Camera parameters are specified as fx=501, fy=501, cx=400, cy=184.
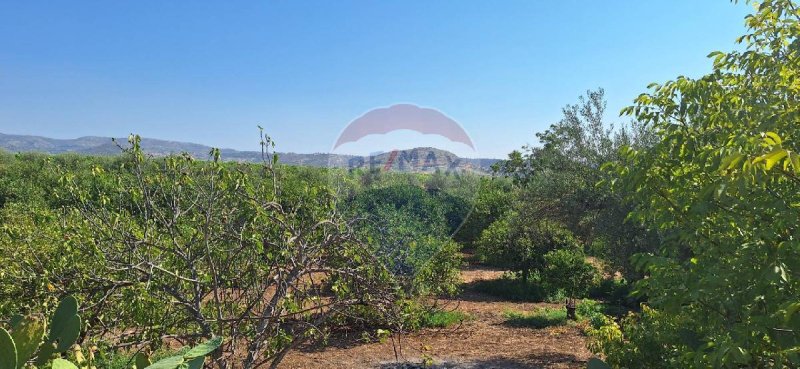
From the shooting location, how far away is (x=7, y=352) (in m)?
1.60

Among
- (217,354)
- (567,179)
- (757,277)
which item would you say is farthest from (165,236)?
(567,179)

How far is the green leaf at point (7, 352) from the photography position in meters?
1.58

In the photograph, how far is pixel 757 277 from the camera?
2785 millimetres

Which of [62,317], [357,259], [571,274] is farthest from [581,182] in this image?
[62,317]

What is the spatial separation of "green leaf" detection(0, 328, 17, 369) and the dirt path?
657cm

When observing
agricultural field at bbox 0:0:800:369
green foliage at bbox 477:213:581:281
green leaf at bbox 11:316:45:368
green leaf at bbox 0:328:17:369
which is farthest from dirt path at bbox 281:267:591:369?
green leaf at bbox 0:328:17:369

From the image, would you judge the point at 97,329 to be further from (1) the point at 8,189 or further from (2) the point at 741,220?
(1) the point at 8,189

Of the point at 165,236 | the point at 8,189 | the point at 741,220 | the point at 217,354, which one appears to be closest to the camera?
the point at 741,220

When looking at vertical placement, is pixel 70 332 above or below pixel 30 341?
below

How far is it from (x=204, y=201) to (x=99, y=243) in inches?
41.0

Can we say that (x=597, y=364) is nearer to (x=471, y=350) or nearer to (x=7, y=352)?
(x=7, y=352)

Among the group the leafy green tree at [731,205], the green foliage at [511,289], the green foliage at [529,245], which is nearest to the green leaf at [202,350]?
the leafy green tree at [731,205]

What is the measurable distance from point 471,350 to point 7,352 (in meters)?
8.98

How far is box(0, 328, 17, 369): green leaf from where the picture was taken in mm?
1582
